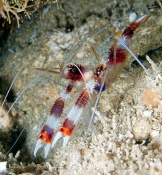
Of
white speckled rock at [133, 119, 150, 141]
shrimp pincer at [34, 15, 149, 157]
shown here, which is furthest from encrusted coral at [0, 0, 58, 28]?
white speckled rock at [133, 119, 150, 141]

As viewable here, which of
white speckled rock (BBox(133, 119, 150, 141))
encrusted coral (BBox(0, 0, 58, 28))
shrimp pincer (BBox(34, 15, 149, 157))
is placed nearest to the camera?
white speckled rock (BBox(133, 119, 150, 141))

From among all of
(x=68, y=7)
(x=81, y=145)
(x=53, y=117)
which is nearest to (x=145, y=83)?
(x=81, y=145)

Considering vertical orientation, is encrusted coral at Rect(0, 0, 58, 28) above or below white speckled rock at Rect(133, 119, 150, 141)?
above

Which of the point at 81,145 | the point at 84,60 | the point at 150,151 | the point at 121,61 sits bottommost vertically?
the point at 150,151

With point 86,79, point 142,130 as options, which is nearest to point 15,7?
point 86,79

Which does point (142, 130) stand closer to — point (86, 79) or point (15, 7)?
point (86, 79)

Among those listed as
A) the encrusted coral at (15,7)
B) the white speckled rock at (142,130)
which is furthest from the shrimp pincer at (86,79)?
the encrusted coral at (15,7)

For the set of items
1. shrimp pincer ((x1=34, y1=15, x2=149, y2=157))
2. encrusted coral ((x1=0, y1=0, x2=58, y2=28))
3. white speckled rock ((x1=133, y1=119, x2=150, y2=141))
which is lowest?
white speckled rock ((x1=133, y1=119, x2=150, y2=141))

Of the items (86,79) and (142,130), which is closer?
(142,130)

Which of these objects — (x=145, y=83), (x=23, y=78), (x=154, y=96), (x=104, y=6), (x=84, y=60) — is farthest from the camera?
(x=104, y=6)

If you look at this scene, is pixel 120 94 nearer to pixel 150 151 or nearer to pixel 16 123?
pixel 150 151

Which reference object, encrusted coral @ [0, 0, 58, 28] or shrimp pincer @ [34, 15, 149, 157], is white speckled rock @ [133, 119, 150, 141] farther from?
encrusted coral @ [0, 0, 58, 28]
